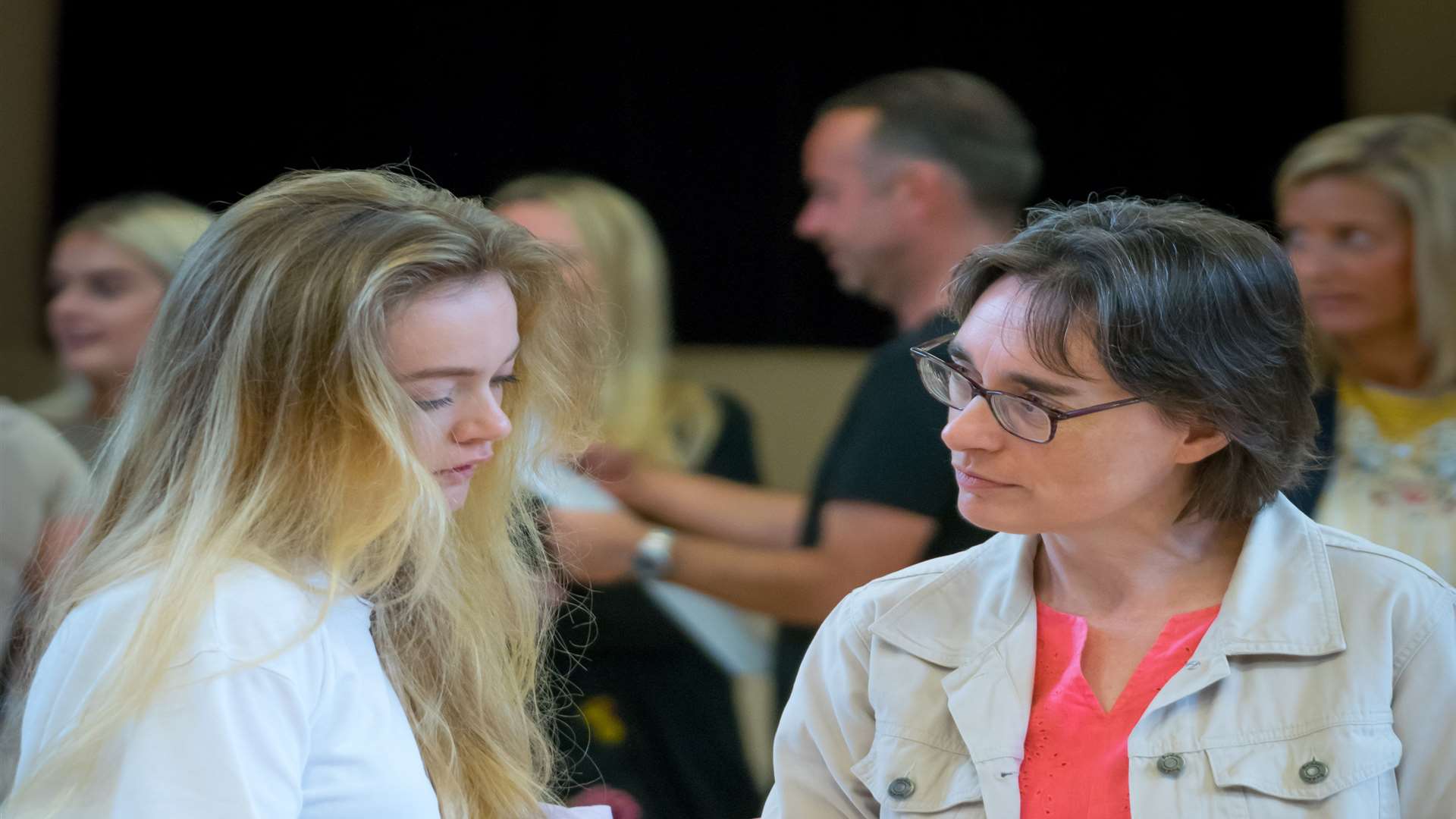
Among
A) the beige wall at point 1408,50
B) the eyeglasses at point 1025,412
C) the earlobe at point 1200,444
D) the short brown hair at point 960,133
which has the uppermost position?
the beige wall at point 1408,50

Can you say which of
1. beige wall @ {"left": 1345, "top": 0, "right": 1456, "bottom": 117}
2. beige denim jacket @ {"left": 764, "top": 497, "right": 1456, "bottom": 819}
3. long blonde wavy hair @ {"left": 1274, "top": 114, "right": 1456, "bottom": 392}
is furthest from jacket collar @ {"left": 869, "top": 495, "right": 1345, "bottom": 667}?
beige wall @ {"left": 1345, "top": 0, "right": 1456, "bottom": 117}

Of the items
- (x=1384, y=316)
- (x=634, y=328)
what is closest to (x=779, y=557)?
(x=634, y=328)

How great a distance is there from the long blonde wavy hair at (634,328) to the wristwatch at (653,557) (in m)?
0.25

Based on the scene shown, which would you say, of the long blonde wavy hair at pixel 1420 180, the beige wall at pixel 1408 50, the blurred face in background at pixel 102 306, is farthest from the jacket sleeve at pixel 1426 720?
the blurred face in background at pixel 102 306

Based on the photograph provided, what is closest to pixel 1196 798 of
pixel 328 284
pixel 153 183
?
pixel 328 284

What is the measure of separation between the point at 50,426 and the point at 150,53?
4.35 ft

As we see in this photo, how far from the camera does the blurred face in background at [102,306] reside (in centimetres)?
280

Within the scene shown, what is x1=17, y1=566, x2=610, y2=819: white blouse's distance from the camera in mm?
1161

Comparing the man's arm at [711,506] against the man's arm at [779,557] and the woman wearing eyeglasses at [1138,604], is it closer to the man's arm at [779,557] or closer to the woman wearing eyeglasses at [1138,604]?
the man's arm at [779,557]

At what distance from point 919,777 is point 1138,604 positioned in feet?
0.89

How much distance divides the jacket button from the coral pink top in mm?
105

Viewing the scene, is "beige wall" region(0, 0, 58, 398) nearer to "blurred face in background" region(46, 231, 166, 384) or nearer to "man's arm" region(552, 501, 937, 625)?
"blurred face in background" region(46, 231, 166, 384)

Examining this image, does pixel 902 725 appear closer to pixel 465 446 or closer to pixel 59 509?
pixel 465 446

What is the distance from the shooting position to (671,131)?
345 cm
